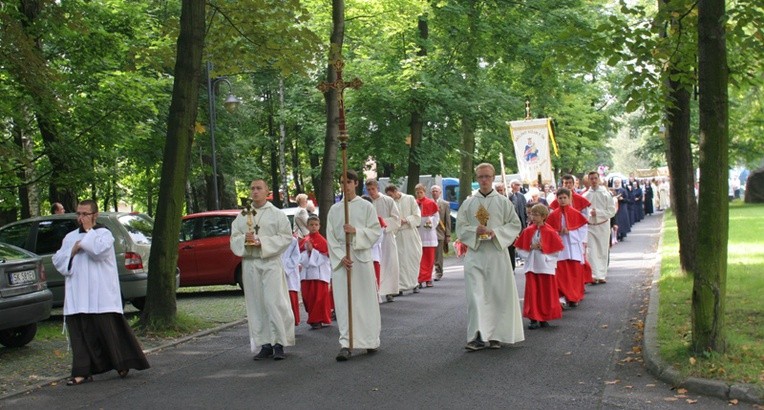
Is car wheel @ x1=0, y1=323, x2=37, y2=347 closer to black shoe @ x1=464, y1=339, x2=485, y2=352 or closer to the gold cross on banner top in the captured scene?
the gold cross on banner top

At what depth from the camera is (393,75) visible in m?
28.2

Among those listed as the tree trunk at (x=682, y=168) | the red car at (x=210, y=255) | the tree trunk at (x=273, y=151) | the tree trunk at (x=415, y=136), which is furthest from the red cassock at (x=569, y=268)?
the tree trunk at (x=273, y=151)

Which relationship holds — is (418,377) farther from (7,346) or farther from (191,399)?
(7,346)

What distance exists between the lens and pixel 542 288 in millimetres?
12664

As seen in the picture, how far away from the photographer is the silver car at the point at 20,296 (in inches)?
443

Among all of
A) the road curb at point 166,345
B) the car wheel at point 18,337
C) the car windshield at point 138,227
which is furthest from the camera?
the car windshield at point 138,227

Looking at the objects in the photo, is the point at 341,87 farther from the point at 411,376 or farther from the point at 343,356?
the point at 411,376

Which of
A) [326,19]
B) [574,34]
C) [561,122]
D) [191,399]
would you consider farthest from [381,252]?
[561,122]

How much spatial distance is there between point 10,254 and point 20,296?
0.67m

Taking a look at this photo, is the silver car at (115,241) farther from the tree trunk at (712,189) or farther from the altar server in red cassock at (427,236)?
the tree trunk at (712,189)

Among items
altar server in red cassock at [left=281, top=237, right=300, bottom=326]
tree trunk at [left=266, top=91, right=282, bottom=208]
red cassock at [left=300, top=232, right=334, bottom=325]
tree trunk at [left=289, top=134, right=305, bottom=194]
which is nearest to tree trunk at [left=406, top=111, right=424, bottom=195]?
red cassock at [left=300, top=232, right=334, bottom=325]

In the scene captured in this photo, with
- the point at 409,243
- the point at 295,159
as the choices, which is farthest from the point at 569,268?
the point at 295,159

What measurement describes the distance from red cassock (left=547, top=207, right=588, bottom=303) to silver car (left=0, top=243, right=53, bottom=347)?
703 centimetres

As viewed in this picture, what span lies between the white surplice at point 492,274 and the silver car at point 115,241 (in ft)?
20.4
